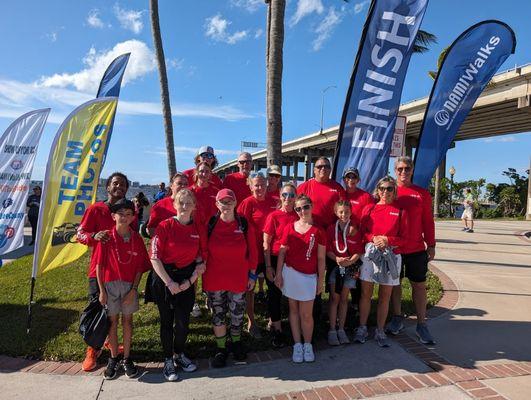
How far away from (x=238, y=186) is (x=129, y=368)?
8.55 ft

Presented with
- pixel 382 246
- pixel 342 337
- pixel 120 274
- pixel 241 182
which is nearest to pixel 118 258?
pixel 120 274

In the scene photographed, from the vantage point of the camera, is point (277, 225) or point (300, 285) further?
point (277, 225)

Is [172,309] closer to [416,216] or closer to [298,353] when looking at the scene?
[298,353]

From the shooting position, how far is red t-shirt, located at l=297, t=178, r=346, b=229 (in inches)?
175

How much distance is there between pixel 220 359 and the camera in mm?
3709

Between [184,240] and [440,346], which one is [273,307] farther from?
[440,346]

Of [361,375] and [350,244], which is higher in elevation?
[350,244]

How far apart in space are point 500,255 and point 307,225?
8.23 meters

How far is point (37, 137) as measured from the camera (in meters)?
6.08

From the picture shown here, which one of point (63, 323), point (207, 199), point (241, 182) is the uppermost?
point (241, 182)

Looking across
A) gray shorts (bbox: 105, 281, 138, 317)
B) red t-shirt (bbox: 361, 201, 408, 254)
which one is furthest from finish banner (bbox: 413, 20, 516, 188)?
gray shorts (bbox: 105, 281, 138, 317)

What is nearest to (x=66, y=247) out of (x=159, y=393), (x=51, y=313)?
(x=51, y=313)

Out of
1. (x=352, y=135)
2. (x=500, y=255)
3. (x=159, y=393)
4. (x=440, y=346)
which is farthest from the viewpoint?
(x=500, y=255)

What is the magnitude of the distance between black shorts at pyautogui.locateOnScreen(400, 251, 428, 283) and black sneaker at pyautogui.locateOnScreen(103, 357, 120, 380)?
10.7ft
